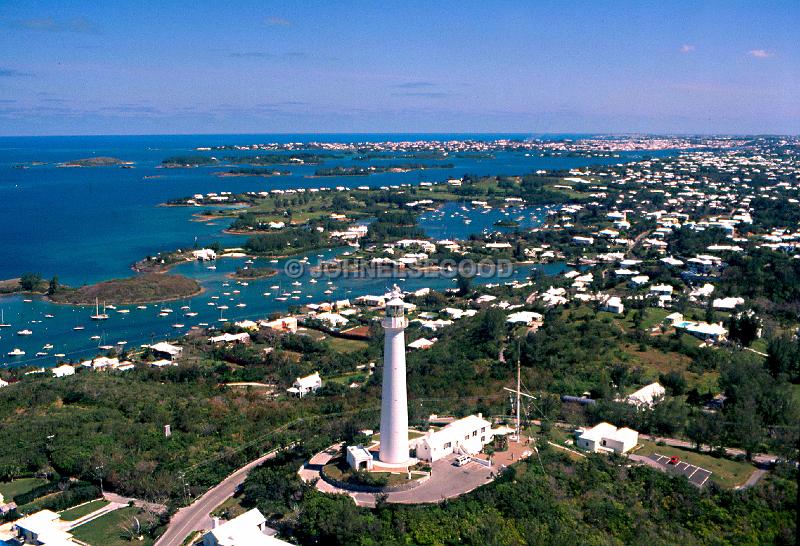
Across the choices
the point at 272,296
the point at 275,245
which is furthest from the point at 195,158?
the point at 272,296

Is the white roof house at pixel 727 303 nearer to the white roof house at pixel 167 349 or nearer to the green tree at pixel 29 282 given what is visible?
the white roof house at pixel 167 349

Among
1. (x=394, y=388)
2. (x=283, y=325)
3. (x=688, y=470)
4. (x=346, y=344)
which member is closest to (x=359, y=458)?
(x=394, y=388)

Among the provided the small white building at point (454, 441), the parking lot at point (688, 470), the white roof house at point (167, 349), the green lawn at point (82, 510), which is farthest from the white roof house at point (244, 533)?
the white roof house at point (167, 349)

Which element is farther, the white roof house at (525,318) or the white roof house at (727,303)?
the white roof house at (727,303)

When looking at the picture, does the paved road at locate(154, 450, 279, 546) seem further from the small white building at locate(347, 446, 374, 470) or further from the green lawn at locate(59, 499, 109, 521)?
the small white building at locate(347, 446, 374, 470)

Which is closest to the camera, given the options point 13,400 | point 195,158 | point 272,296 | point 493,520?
point 493,520

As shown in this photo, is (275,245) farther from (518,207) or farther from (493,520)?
(493,520)


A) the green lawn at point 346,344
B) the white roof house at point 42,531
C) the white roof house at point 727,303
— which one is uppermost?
the white roof house at point 727,303

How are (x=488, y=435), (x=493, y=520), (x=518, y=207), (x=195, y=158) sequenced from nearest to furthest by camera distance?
1. (x=493, y=520)
2. (x=488, y=435)
3. (x=518, y=207)
4. (x=195, y=158)
